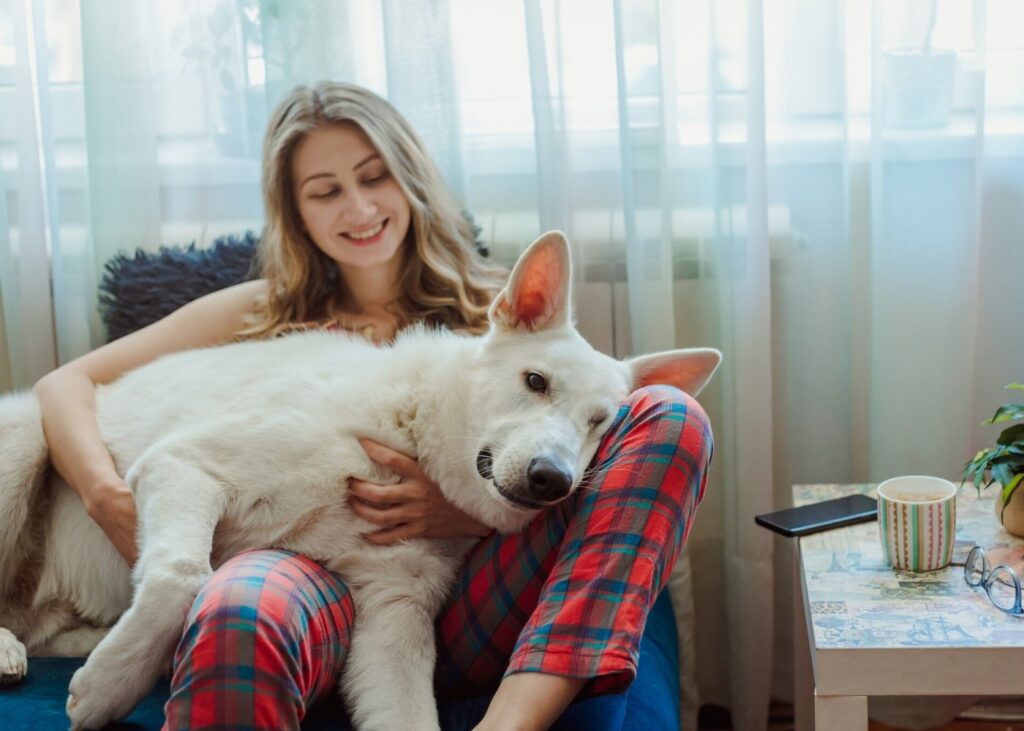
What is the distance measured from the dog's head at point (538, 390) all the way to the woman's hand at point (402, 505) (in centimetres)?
7

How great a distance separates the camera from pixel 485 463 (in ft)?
5.46

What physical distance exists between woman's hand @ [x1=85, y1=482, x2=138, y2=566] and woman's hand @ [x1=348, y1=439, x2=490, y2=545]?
1.19 ft

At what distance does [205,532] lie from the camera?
5.25 feet

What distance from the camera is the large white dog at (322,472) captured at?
1555 mm

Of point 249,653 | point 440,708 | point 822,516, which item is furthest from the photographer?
point 822,516

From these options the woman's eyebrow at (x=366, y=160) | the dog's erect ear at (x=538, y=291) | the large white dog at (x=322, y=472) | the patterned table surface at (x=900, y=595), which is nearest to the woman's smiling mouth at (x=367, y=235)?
the woman's eyebrow at (x=366, y=160)

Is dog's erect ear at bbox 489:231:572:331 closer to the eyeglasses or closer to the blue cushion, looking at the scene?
the blue cushion

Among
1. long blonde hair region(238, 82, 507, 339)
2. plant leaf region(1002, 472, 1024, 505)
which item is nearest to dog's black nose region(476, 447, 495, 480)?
long blonde hair region(238, 82, 507, 339)

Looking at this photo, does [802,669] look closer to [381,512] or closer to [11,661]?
[381,512]

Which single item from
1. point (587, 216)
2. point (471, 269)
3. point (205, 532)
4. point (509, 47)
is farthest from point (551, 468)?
point (509, 47)

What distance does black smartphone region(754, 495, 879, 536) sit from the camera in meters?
1.92

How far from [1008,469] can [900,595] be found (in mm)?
313

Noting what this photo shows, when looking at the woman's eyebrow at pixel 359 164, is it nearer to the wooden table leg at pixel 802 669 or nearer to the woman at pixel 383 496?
the woman at pixel 383 496

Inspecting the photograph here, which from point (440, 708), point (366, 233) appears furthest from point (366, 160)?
point (440, 708)
